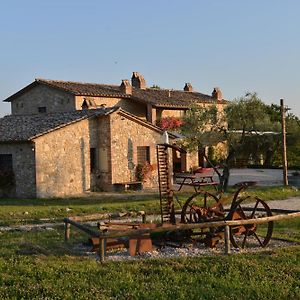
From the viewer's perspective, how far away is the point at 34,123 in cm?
2503

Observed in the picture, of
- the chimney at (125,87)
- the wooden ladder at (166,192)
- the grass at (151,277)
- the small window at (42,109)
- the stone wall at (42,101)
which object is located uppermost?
the chimney at (125,87)

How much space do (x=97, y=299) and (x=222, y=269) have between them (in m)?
2.55

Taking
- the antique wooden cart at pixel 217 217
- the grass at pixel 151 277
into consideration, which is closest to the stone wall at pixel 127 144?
the antique wooden cart at pixel 217 217

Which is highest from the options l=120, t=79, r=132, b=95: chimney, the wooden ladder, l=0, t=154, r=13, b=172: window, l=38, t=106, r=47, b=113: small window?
l=120, t=79, r=132, b=95: chimney

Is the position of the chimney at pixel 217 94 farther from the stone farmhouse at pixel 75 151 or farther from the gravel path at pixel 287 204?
the gravel path at pixel 287 204

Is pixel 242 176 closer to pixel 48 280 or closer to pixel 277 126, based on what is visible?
pixel 277 126

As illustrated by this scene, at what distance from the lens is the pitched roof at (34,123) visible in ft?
76.0

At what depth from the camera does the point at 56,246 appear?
1122 centimetres

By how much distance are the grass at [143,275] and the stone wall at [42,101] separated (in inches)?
947

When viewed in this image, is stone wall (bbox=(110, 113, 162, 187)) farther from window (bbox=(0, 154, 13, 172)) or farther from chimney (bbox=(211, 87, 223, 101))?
chimney (bbox=(211, 87, 223, 101))

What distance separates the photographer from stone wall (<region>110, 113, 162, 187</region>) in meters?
25.3

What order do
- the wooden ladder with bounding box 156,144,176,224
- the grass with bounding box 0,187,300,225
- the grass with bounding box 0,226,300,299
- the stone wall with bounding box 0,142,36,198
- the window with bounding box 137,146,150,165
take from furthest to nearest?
the window with bounding box 137,146,150,165
the stone wall with bounding box 0,142,36,198
the grass with bounding box 0,187,300,225
the wooden ladder with bounding box 156,144,176,224
the grass with bounding box 0,226,300,299

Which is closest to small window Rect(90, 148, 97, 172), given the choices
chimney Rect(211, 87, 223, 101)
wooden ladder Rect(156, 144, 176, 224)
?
wooden ladder Rect(156, 144, 176, 224)

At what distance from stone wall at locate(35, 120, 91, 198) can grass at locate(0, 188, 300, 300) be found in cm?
1146
